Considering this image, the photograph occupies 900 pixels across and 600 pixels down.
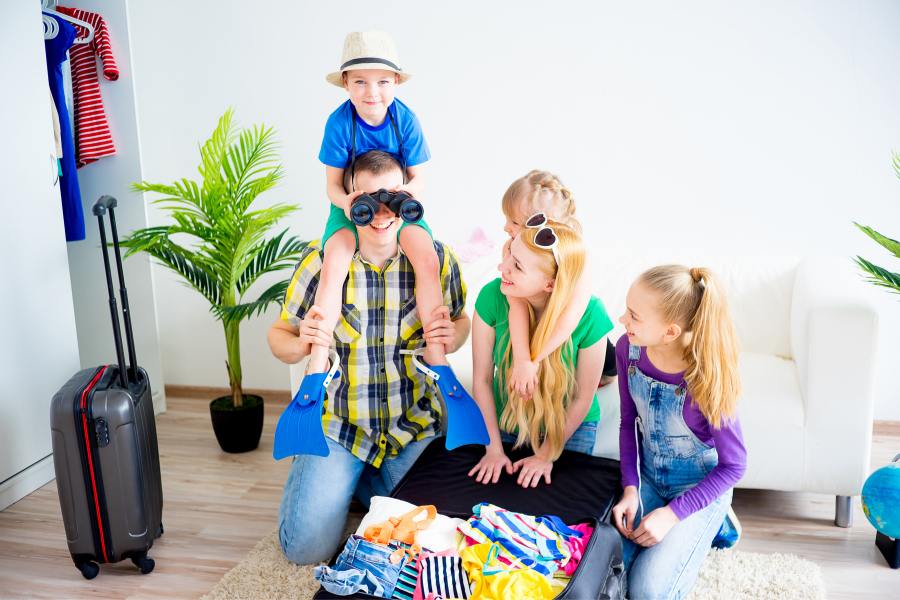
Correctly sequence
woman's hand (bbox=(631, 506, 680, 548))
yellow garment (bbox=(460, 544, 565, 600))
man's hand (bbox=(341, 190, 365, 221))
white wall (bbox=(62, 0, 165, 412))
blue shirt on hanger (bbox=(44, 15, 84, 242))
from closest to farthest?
yellow garment (bbox=(460, 544, 565, 600))
woman's hand (bbox=(631, 506, 680, 548))
man's hand (bbox=(341, 190, 365, 221))
blue shirt on hanger (bbox=(44, 15, 84, 242))
white wall (bbox=(62, 0, 165, 412))

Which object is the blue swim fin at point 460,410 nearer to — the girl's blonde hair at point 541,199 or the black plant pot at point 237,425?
the girl's blonde hair at point 541,199

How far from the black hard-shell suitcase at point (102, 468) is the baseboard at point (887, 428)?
280cm

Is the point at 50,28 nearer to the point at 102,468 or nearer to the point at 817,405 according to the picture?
the point at 102,468

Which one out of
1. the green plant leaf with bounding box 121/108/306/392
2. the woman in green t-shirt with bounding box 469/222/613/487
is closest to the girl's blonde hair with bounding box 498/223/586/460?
the woman in green t-shirt with bounding box 469/222/613/487

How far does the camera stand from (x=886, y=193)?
2533mm

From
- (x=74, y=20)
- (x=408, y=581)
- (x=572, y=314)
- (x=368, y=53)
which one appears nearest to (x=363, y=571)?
(x=408, y=581)

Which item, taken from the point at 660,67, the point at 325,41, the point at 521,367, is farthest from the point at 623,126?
the point at 521,367

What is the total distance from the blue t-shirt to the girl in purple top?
2.53 ft

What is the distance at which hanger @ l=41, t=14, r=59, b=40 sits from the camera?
245 centimetres

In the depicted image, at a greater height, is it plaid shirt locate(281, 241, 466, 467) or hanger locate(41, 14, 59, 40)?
hanger locate(41, 14, 59, 40)

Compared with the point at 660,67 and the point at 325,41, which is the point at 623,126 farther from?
the point at 325,41

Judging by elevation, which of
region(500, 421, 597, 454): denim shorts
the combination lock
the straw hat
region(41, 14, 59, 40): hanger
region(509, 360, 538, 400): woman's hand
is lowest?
region(500, 421, 597, 454): denim shorts

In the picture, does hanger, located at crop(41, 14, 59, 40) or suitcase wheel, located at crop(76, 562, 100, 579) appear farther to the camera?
hanger, located at crop(41, 14, 59, 40)

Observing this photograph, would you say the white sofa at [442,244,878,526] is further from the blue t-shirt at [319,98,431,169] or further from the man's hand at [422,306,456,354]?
the blue t-shirt at [319,98,431,169]
